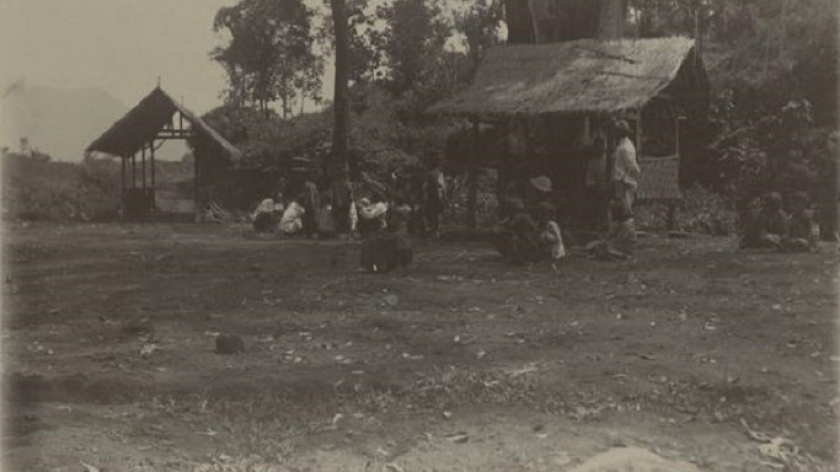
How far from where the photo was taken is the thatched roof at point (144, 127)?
77.9 ft

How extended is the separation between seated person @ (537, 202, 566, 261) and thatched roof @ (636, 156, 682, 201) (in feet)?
13.3

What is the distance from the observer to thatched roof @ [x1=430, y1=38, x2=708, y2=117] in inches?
565

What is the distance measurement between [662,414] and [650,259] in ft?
23.4

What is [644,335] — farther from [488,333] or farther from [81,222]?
[81,222]

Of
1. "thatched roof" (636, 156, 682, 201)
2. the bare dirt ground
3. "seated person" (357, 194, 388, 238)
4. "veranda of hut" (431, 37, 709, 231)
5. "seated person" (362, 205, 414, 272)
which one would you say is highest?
"veranda of hut" (431, 37, 709, 231)

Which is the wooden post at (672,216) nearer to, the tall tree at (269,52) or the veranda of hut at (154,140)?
the tall tree at (269,52)

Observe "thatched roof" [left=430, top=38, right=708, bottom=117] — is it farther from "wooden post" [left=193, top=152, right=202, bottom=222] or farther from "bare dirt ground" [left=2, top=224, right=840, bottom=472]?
"wooden post" [left=193, top=152, right=202, bottom=222]

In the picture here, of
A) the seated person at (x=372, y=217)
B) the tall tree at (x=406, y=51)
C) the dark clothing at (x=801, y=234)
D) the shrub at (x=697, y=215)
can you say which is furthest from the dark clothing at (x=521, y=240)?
the tall tree at (x=406, y=51)

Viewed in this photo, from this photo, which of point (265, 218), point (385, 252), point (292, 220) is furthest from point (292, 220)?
point (385, 252)

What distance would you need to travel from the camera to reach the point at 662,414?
17.6 ft

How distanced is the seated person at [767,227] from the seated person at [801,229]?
0.10 m

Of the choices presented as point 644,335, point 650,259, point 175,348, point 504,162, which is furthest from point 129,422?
point 504,162

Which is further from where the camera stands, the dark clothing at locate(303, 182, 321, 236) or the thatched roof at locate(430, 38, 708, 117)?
the dark clothing at locate(303, 182, 321, 236)

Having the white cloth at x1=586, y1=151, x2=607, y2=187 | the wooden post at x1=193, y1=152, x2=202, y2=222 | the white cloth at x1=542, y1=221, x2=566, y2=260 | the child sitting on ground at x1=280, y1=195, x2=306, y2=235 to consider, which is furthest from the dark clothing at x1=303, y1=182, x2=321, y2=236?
the wooden post at x1=193, y1=152, x2=202, y2=222
